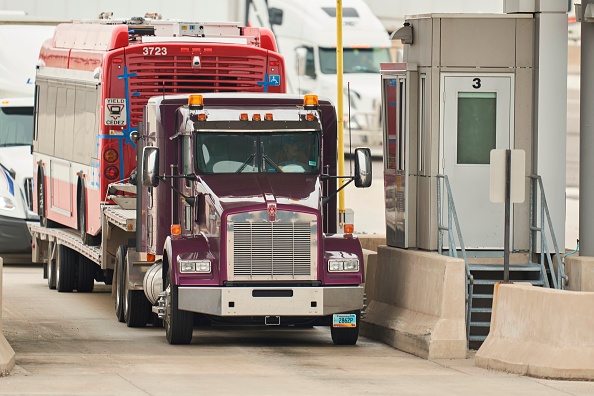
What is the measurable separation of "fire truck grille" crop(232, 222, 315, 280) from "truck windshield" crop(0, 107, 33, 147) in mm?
12762

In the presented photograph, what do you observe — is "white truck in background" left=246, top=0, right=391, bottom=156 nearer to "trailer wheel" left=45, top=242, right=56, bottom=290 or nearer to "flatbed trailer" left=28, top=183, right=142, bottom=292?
"flatbed trailer" left=28, top=183, right=142, bottom=292

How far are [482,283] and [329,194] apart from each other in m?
2.08

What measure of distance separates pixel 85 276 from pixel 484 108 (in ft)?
26.4

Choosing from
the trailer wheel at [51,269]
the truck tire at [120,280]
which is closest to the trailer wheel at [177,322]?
the truck tire at [120,280]

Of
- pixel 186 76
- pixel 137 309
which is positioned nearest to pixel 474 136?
pixel 137 309

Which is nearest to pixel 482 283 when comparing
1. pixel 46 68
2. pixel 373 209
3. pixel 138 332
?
pixel 138 332

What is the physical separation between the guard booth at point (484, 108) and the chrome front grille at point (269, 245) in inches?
79.6

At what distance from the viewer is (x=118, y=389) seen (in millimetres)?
14859

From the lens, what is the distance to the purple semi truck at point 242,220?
18.0 m

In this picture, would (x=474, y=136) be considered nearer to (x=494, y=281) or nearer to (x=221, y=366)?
(x=494, y=281)

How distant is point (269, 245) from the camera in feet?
59.1

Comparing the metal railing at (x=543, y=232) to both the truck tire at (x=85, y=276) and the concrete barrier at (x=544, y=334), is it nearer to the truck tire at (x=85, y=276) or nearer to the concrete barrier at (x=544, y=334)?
the concrete barrier at (x=544, y=334)

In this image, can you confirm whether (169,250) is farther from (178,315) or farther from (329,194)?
(329,194)

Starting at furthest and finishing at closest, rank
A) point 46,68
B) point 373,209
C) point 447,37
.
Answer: point 373,209, point 46,68, point 447,37
